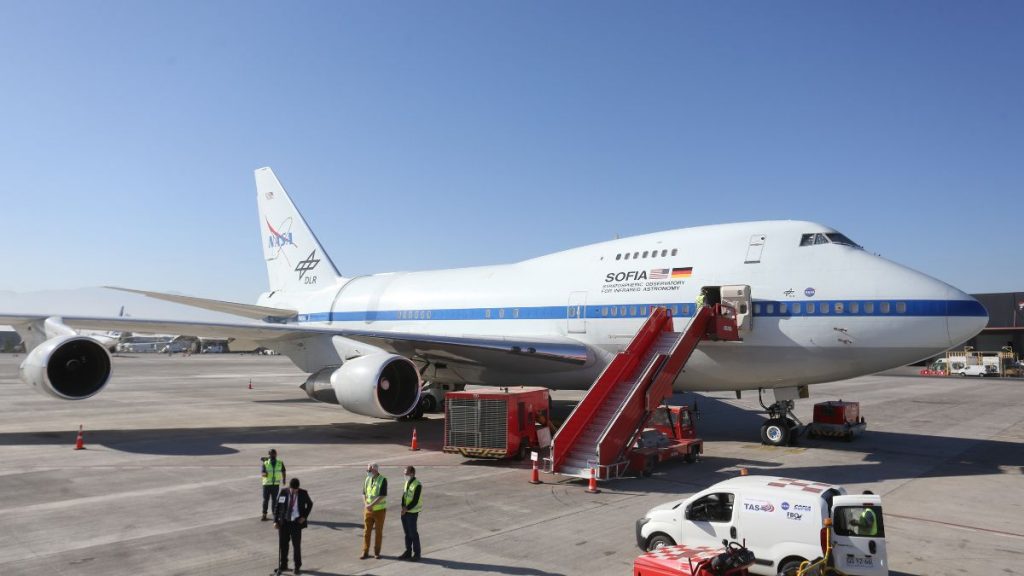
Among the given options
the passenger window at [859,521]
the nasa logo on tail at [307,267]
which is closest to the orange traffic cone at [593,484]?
the passenger window at [859,521]

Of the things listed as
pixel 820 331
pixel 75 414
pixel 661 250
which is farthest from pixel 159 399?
pixel 820 331

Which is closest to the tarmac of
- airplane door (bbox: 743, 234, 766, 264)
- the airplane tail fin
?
airplane door (bbox: 743, 234, 766, 264)

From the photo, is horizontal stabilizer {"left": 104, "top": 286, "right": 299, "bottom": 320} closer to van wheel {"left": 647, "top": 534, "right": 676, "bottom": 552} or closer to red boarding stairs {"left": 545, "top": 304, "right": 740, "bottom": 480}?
red boarding stairs {"left": 545, "top": 304, "right": 740, "bottom": 480}

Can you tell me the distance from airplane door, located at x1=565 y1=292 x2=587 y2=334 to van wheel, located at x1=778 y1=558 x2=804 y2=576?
11.7m

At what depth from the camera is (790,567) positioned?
26.3ft

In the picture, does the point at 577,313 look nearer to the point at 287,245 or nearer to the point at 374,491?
the point at 374,491

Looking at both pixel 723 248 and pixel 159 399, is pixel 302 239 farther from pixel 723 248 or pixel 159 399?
pixel 723 248

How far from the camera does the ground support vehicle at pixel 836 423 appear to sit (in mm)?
19531

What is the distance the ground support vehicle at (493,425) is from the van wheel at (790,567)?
8.29m

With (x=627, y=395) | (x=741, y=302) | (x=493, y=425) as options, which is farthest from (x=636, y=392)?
(x=741, y=302)

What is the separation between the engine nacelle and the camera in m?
17.2

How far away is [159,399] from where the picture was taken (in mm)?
31266

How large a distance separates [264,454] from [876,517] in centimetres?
1414

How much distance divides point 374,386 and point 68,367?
8370 mm
